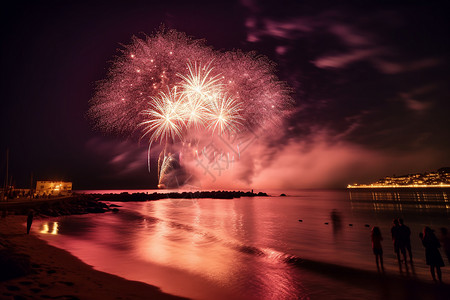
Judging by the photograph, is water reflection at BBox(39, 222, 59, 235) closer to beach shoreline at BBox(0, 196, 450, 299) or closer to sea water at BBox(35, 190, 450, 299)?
sea water at BBox(35, 190, 450, 299)

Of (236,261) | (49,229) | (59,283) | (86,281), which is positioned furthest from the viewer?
(49,229)

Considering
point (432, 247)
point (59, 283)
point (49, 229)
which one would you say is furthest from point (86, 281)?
point (49, 229)

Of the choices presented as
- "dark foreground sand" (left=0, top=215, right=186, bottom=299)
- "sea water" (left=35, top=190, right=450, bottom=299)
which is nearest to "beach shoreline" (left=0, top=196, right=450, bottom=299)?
"dark foreground sand" (left=0, top=215, right=186, bottom=299)

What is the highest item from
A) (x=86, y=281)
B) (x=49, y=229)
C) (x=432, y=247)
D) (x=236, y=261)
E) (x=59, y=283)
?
(x=432, y=247)

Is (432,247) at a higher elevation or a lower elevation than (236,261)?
higher

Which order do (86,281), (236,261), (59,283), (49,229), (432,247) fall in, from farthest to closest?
(49,229), (236,261), (432,247), (86,281), (59,283)

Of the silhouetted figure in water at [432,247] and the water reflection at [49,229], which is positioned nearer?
the silhouetted figure in water at [432,247]

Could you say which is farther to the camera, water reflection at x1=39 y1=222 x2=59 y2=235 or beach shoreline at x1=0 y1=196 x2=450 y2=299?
water reflection at x1=39 y1=222 x2=59 y2=235

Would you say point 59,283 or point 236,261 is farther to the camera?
point 236,261

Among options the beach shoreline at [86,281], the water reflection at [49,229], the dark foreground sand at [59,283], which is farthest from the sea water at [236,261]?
the water reflection at [49,229]

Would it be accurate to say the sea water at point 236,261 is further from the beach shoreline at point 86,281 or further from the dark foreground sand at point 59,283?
the dark foreground sand at point 59,283

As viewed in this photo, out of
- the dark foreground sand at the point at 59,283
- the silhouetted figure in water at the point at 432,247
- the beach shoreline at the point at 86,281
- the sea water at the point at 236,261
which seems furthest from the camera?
the sea water at the point at 236,261

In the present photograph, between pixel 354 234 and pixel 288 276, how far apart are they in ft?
46.8

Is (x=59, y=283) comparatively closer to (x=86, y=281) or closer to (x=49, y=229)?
(x=86, y=281)
